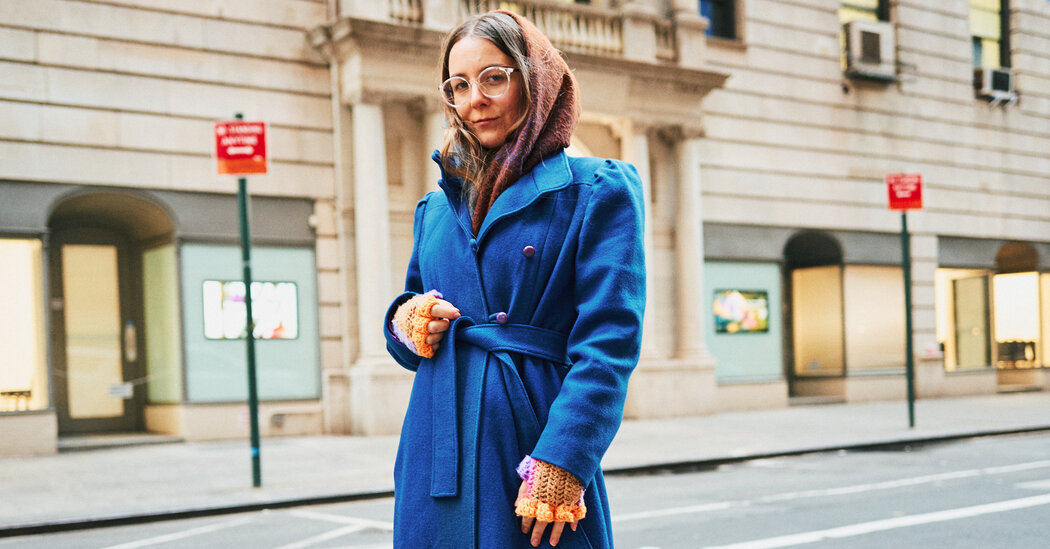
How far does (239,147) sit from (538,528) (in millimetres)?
8190

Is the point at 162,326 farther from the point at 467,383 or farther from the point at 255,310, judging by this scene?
the point at 467,383

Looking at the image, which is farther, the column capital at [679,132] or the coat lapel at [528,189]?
the column capital at [679,132]

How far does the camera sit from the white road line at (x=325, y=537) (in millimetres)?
6891

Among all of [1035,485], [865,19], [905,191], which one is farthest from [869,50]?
[1035,485]

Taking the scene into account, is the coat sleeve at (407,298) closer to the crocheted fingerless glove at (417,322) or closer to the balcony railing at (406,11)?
the crocheted fingerless glove at (417,322)

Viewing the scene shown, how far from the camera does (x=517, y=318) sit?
7.00 ft

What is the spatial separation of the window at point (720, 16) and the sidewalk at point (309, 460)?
7.54m

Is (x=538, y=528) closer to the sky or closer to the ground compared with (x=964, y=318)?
closer to the sky

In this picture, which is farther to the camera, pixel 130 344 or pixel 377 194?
pixel 377 194

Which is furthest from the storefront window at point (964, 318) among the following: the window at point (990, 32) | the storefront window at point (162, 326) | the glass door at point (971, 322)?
the storefront window at point (162, 326)

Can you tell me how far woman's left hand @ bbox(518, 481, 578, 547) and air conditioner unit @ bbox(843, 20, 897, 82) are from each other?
19.7m

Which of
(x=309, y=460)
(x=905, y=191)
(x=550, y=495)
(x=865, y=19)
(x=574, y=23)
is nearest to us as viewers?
(x=550, y=495)

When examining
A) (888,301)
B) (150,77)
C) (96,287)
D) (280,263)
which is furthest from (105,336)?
(888,301)

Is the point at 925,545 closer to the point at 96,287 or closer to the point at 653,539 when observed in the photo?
the point at 653,539
